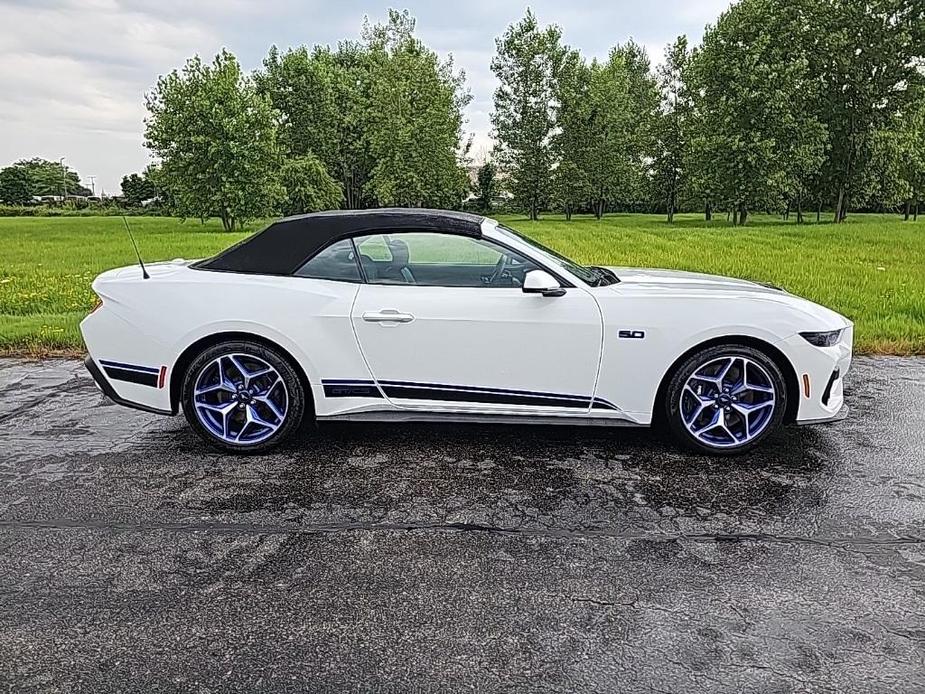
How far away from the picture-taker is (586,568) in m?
2.79

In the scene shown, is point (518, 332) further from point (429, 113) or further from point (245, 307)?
point (429, 113)

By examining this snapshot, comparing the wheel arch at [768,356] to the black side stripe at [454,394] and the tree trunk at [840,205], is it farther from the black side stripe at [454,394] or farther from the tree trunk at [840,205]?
the tree trunk at [840,205]

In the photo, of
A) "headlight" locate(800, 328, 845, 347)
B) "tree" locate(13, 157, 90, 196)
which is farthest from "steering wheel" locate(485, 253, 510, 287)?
"tree" locate(13, 157, 90, 196)

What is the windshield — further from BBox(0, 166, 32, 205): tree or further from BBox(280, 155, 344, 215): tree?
BBox(0, 166, 32, 205): tree

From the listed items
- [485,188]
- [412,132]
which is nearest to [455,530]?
[412,132]

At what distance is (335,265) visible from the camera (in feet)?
→ 13.3

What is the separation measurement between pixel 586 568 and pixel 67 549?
2.16 m

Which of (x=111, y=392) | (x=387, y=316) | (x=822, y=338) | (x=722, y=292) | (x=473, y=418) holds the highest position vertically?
(x=722, y=292)

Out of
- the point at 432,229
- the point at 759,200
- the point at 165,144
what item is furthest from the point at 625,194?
the point at 432,229

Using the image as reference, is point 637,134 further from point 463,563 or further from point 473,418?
point 463,563

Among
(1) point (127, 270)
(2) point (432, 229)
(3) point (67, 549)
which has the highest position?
(2) point (432, 229)

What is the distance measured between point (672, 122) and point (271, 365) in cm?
4477

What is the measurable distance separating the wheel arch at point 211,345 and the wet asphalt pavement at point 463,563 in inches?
13.5

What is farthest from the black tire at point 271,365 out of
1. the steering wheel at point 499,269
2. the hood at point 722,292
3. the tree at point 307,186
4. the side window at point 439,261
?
the tree at point 307,186
